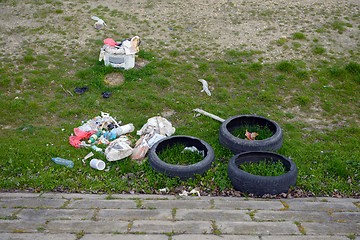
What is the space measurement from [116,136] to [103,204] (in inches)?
76.7

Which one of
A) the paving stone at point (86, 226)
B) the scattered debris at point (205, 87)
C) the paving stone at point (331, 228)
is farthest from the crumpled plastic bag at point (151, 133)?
the paving stone at point (331, 228)

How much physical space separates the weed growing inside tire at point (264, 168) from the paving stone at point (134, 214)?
65.1 inches

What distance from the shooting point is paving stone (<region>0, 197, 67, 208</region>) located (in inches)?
233

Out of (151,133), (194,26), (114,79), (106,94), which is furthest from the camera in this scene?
(194,26)

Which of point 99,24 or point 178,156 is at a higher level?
point 178,156

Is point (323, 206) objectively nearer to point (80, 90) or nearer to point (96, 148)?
point (96, 148)

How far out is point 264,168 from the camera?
22.3 ft

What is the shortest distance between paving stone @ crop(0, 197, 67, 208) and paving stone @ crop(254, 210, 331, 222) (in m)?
2.75

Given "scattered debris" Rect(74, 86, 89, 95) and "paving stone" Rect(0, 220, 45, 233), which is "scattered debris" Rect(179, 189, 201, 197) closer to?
"paving stone" Rect(0, 220, 45, 233)

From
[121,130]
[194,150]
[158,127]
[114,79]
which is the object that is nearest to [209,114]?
[158,127]

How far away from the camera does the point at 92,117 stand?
27.3 feet

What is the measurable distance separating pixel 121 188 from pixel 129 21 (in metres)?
6.24

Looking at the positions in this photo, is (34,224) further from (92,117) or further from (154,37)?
(154,37)

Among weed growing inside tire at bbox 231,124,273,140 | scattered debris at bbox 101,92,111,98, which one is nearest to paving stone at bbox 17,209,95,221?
weed growing inside tire at bbox 231,124,273,140
